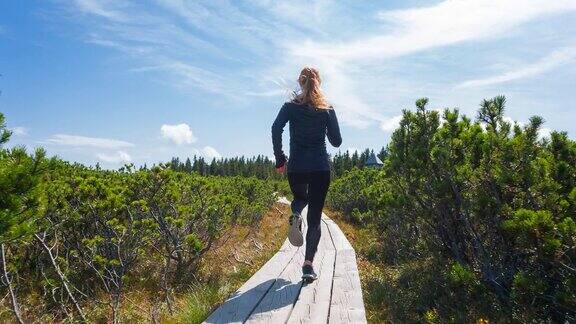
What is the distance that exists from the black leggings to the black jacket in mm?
89

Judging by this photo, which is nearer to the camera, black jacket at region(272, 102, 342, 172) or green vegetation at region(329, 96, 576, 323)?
green vegetation at region(329, 96, 576, 323)

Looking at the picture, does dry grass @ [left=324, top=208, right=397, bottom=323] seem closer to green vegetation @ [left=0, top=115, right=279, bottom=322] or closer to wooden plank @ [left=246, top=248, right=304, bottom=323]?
wooden plank @ [left=246, top=248, right=304, bottom=323]

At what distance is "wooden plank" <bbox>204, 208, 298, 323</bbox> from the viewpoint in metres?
3.55

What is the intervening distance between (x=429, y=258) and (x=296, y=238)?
109 inches

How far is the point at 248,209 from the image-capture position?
12.2 meters

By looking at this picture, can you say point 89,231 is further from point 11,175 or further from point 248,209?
point 248,209

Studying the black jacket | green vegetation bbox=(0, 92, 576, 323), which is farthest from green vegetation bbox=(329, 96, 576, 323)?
the black jacket

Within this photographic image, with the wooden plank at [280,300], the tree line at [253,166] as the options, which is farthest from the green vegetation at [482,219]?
the tree line at [253,166]

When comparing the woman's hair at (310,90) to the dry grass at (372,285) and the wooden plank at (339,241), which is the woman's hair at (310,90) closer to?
the dry grass at (372,285)

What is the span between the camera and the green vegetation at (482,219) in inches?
139

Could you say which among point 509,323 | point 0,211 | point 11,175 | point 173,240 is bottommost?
point 509,323

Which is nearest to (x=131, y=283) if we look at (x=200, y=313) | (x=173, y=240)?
(x=173, y=240)

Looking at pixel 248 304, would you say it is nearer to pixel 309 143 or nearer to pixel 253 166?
pixel 309 143

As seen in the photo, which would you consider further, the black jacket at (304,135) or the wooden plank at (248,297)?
the black jacket at (304,135)
